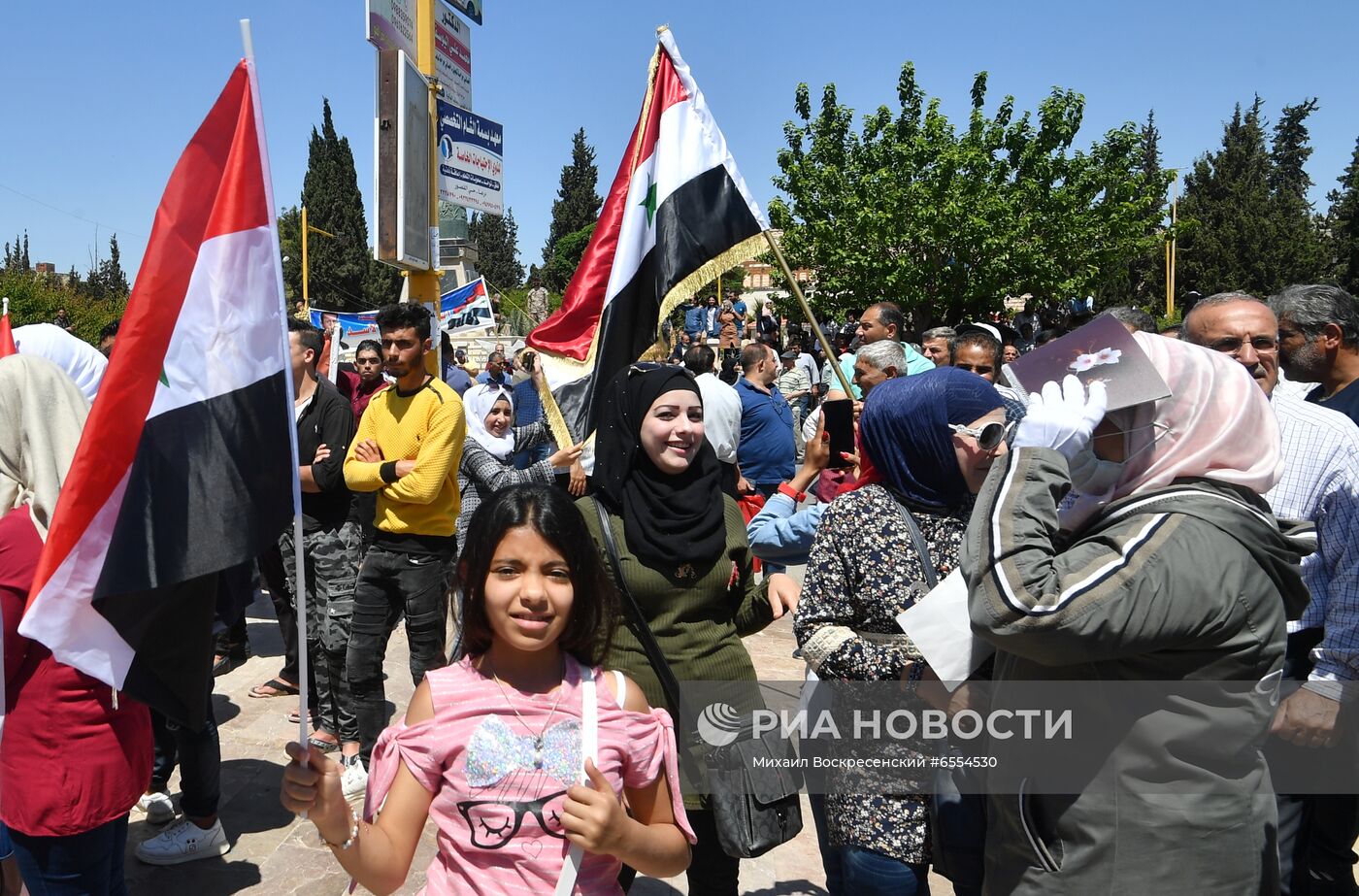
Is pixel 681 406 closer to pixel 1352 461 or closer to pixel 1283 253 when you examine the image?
pixel 1352 461

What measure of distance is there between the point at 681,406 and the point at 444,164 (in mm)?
6142

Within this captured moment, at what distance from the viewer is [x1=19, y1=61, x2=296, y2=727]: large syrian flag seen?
6.41 ft

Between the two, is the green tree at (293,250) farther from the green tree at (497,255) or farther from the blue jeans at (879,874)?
the blue jeans at (879,874)

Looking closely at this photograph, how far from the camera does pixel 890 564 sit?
2.47 meters

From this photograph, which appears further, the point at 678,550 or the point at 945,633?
the point at 678,550

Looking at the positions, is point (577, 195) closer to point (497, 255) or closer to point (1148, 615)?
point (497, 255)

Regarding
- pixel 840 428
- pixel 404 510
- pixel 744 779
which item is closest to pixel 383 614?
pixel 404 510

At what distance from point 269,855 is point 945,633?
3.15 metres

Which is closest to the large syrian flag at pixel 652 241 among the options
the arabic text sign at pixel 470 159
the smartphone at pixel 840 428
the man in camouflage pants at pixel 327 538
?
the smartphone at pixel 840 428

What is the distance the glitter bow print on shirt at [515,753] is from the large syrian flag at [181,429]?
24.5 inches

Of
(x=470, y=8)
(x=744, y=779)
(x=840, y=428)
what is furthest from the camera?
(x=470, y=8)

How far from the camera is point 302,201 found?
58.3 meters

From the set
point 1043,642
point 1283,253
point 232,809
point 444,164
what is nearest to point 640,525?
point 1043,642

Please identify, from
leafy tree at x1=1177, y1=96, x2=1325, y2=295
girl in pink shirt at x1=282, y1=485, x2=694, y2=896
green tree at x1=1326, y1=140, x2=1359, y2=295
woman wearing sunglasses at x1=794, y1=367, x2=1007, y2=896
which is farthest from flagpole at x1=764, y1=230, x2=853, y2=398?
green tree at x1=1326, y1=140, x2=1359, y2=295
